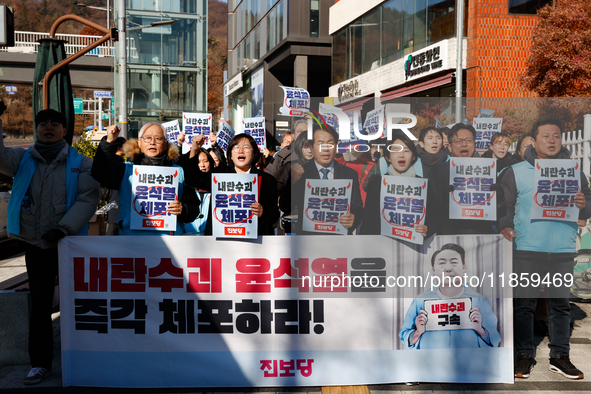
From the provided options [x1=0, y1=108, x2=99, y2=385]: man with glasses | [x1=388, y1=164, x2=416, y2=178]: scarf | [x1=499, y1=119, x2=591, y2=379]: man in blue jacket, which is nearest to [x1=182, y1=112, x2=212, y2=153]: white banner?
[x1=0, y1=108, x2=99, y2=385]: man with glasses

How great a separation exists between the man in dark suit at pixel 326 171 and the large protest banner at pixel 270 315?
0.37 meters

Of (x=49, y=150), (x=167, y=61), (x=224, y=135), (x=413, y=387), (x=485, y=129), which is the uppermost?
(x=167, y=61)

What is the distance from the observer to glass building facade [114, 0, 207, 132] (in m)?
29.9

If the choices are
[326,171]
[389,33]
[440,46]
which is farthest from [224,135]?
[389,33]

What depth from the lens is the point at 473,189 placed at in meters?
4.42

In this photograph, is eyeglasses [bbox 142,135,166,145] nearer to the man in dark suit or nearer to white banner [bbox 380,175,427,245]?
the man in dark suit

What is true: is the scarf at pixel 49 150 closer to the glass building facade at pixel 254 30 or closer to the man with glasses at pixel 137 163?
the man with glasses at pixel 137 163

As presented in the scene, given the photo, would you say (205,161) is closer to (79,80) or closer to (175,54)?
(175,54)

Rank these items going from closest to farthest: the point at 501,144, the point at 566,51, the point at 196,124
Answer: the point at 501,144, the point at 196,124, the point at 566,51

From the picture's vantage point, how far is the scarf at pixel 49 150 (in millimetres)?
4305

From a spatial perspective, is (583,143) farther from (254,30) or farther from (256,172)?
(254,30)

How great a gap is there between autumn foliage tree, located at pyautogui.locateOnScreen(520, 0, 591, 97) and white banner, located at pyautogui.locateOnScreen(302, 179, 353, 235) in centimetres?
1277

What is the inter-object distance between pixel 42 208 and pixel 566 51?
48.2ft

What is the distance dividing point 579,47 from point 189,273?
47.4 ft
